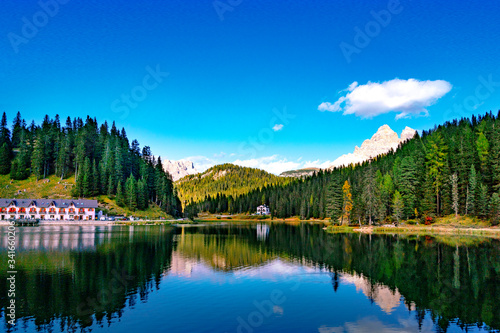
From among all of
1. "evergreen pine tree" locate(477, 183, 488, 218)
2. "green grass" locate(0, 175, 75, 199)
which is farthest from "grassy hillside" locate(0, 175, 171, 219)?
"evergreen pine tree" locate(477, 183, 488, 218)

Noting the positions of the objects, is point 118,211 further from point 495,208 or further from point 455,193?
point 495,208

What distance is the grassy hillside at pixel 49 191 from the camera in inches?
5384

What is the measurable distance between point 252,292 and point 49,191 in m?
141

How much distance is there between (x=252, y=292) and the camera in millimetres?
31766

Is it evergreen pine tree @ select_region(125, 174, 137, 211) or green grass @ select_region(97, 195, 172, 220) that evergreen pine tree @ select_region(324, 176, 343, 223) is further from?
evergreen pine tree @ select_region(125, 174, 137, 211)

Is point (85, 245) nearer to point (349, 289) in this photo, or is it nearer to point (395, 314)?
point (349, 289)

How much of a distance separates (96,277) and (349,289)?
2624cm

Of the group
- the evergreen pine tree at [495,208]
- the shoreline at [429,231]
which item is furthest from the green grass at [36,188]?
the evergreen pine tree at [495,208]

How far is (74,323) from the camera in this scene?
21734 mm

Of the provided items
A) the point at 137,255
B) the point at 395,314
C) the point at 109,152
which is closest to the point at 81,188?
the point at 109,152

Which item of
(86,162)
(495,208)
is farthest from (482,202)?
(86,162)

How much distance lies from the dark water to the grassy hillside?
93.7 metres

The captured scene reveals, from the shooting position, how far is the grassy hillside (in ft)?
449

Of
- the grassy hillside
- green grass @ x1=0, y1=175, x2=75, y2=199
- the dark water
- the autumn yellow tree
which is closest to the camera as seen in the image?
the dark water
